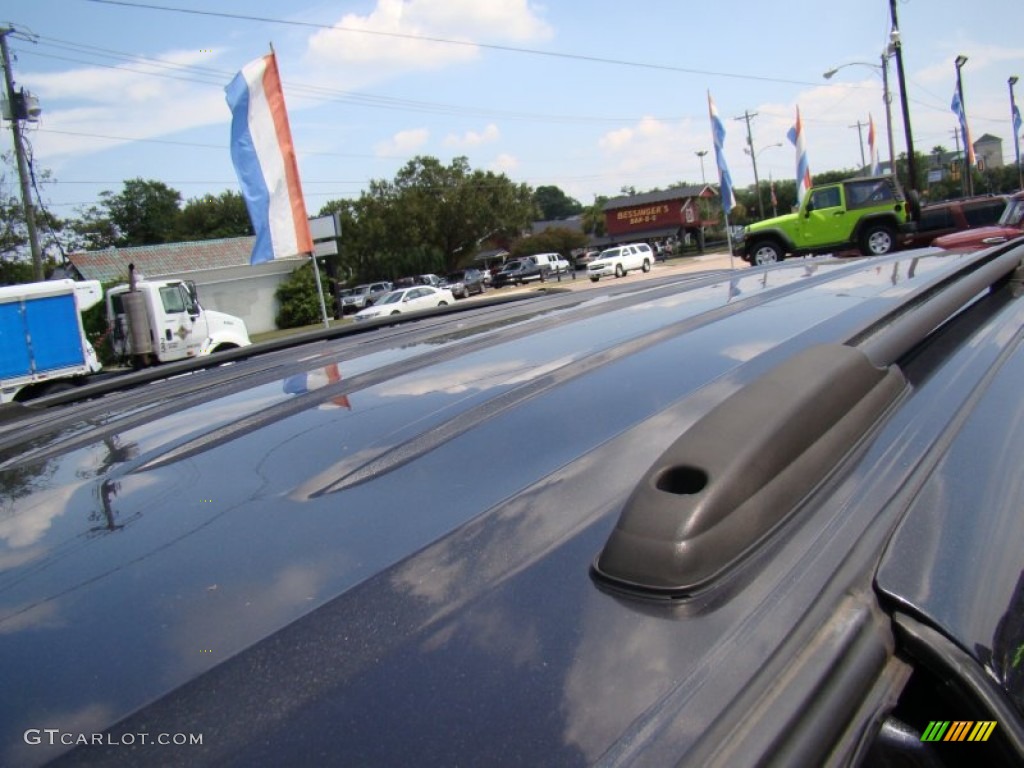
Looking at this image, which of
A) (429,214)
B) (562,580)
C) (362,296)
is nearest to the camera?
(562,580)

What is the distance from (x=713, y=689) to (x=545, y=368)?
101 centimetres

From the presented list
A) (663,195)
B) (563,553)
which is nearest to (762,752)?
(563,553)

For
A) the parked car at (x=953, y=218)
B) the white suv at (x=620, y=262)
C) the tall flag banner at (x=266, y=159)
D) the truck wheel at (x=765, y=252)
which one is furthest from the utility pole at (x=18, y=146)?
the parked car at (x=953, y=218)

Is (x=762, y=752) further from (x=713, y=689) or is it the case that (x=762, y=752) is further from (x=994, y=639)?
(x=994, y=639)

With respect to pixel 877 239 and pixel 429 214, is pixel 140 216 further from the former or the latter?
pixel 877 239

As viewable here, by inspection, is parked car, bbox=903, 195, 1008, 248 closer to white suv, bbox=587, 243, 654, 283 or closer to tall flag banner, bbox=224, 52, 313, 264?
tall flag banner, bbox=224, 52, 313, 264

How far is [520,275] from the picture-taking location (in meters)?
52.3

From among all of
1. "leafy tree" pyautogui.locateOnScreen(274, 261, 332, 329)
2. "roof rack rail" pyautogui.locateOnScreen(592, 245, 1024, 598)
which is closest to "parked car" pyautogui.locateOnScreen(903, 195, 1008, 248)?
"roof rack rail" pyautogui.locateOnScreen(592, 245, 1024, 598)

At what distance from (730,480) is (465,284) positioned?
2002 inches

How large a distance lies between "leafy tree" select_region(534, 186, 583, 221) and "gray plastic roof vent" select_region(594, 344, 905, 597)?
506 feet

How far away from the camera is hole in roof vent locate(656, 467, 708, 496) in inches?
34.2

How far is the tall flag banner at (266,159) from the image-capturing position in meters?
9.84

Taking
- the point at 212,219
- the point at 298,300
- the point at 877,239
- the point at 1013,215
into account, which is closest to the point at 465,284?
the point at 298,300

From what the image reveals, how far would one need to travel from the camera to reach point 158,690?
2.41 feet
